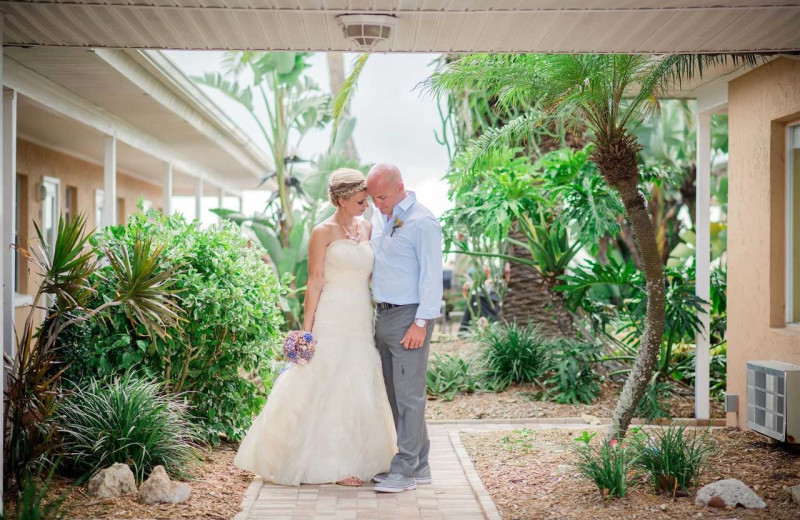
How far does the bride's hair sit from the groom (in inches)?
4.3

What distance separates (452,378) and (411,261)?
4.37 metres

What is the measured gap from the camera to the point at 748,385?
675 centimetres

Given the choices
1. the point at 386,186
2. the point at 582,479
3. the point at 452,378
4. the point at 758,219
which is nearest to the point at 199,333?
the point at 386,186

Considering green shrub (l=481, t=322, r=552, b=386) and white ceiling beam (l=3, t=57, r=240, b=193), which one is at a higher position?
white ceiling beam (l=3, t=57, r=240, b=193)

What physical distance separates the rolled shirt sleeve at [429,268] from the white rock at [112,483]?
2.13m

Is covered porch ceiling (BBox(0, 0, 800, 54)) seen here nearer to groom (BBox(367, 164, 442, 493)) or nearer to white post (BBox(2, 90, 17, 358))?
groom (BBox(367, 164, 442, 493))

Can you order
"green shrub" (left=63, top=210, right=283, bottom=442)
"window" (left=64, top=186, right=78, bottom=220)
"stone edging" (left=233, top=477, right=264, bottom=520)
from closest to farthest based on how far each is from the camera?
1. "stone edging" (left=233, top=477, right=264, bottom=520)
2. "green shrub" (left=63, top=210, right=283, bottom=442)
3. "window" (left=64, top=186, right=78, bottom=220)

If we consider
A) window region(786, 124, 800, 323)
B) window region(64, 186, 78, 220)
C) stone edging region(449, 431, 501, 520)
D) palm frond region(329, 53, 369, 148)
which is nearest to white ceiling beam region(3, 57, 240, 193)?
window region(64, 186, 78, 220)

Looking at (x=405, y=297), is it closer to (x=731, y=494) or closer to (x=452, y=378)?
(x=731, y=494)

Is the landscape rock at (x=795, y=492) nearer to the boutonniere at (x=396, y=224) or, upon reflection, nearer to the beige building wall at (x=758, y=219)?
the beige building wall at (x=758, y=219)

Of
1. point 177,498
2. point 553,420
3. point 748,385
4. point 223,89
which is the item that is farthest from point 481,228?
point 223,89

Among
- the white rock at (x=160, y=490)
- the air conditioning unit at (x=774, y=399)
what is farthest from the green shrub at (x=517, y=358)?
the white rock at (x=160, y=490)

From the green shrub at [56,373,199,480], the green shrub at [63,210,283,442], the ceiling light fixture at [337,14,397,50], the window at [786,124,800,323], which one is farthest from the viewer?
the window at [786,124,800,323]

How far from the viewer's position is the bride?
19.3 feet
